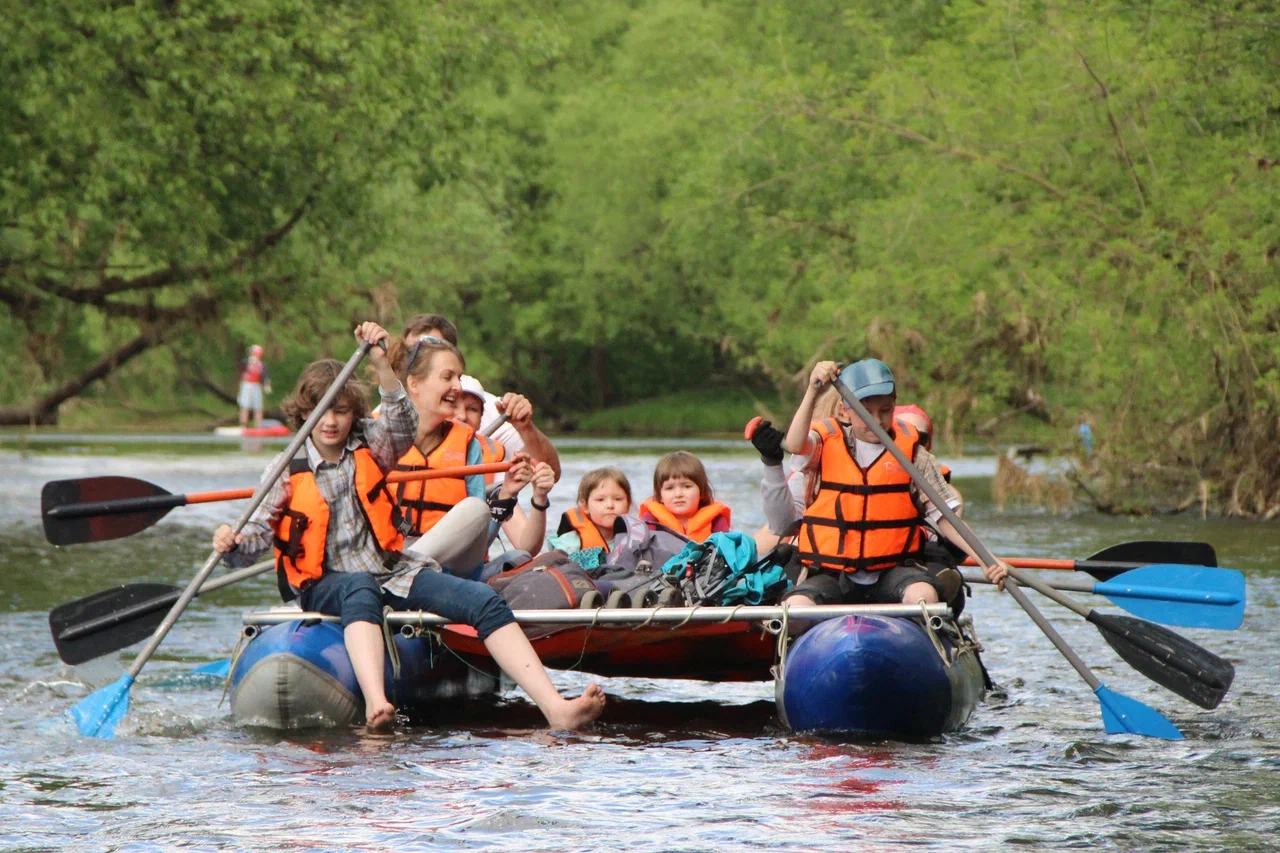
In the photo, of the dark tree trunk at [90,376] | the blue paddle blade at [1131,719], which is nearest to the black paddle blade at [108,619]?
the blue paddle blade at [1131,719]

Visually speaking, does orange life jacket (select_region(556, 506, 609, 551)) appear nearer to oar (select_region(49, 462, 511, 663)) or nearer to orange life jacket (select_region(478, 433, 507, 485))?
orange life jacket (select_region(478, 433, 507, 485))

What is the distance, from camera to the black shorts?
600 cm

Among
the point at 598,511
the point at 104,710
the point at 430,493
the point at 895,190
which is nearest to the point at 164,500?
the point at 104,710

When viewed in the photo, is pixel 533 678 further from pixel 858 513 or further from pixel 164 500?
pixel 164 500

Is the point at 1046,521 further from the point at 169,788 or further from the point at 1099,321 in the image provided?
the point at 169,788

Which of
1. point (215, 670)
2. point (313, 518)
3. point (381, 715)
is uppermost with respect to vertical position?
point (313, 518)

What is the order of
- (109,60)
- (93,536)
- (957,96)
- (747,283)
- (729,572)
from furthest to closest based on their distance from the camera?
(747,283)
(957,96)
(109,60)
(93,536)
(729,572)

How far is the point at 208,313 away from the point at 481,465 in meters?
9.23

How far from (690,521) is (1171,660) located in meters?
1.90

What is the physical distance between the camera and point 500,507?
22.5ft

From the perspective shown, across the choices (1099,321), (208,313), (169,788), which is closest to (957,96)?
(1099,321)

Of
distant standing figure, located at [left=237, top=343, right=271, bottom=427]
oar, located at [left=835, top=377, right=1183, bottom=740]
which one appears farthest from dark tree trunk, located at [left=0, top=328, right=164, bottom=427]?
distant standing figure, located at [left=237, top=343, right=271, bottom=427]

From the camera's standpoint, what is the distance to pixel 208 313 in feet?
49.1

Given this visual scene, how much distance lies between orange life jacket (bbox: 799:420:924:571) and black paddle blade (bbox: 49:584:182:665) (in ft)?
7.73
